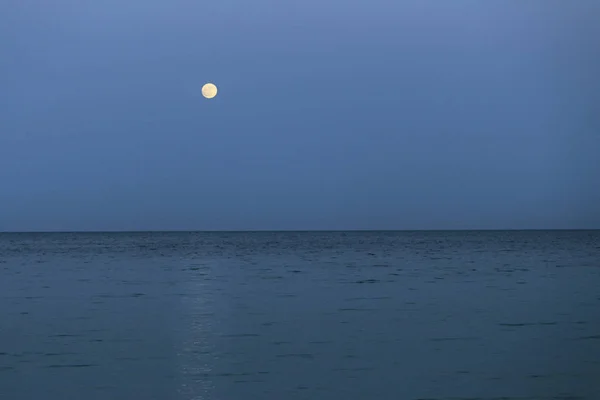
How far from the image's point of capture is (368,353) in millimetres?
18797

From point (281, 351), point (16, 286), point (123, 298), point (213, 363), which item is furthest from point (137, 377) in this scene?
point (16, 286)

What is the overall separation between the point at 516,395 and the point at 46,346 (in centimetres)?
1131

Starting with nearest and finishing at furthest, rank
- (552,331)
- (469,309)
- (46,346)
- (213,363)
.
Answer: (213,363) < (46,346) < (552,331) < (469,309)

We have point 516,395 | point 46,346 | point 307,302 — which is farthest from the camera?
point 307,302

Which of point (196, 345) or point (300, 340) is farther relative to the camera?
point (300, 340)

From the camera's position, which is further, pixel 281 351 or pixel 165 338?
pixel 165 338

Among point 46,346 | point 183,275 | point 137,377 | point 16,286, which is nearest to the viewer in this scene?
point 137,377

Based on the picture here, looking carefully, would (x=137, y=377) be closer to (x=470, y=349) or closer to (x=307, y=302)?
(x=470, y=349)

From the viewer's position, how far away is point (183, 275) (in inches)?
1751

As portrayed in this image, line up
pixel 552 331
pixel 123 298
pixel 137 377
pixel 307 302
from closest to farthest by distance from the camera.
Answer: pixel 137 377 < pixel 552 331 < pixel 307 302 < pixel 123 298

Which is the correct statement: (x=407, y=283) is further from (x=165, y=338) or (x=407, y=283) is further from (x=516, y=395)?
(x=516, y=395)

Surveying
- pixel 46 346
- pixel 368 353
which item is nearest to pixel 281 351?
pixel 368 353

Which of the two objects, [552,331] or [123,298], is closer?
[552,331]

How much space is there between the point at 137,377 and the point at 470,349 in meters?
7.61
